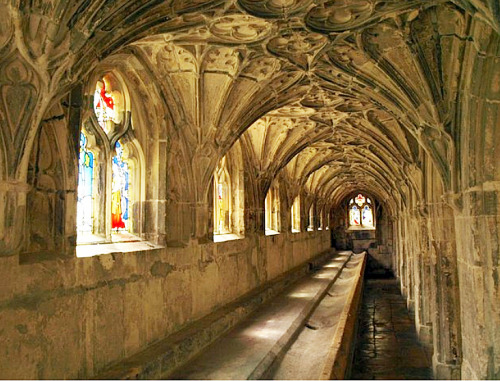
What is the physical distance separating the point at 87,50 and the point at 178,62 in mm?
2997

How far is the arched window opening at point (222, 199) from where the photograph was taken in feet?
34.6

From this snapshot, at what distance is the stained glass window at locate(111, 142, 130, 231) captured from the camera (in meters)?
6.72

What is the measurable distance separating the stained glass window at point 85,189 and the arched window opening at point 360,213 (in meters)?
27.9

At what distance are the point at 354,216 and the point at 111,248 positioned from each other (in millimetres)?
28317

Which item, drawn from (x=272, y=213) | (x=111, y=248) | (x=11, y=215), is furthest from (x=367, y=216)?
(x=11, y=215)

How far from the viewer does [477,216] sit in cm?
502

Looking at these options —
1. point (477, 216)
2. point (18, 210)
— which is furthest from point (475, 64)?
point (18, 210)

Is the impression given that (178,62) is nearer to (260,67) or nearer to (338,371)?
(260,67)

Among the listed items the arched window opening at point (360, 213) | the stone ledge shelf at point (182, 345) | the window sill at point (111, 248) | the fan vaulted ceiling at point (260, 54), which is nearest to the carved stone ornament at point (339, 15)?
the fan vaulted ceiling at point (260, 54)

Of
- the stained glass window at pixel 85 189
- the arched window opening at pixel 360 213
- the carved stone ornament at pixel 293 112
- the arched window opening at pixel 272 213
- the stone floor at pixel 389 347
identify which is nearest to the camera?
the stained glass window at pixel 85 189

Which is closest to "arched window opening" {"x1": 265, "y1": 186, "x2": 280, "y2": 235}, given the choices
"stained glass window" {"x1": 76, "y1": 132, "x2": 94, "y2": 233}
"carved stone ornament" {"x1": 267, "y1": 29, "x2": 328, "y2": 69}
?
"carved stone ornament" {"x1": 267, "y1": 29, "x2": 328, "y2": 69}

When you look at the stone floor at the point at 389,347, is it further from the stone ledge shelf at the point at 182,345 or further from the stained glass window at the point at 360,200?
the stained glass window at the point at 360,200

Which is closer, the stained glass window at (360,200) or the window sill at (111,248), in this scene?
the window sill at (111,248)

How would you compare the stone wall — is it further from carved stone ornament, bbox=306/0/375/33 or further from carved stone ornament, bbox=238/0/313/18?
carved stone ornament, bbox=306/0/375/33
